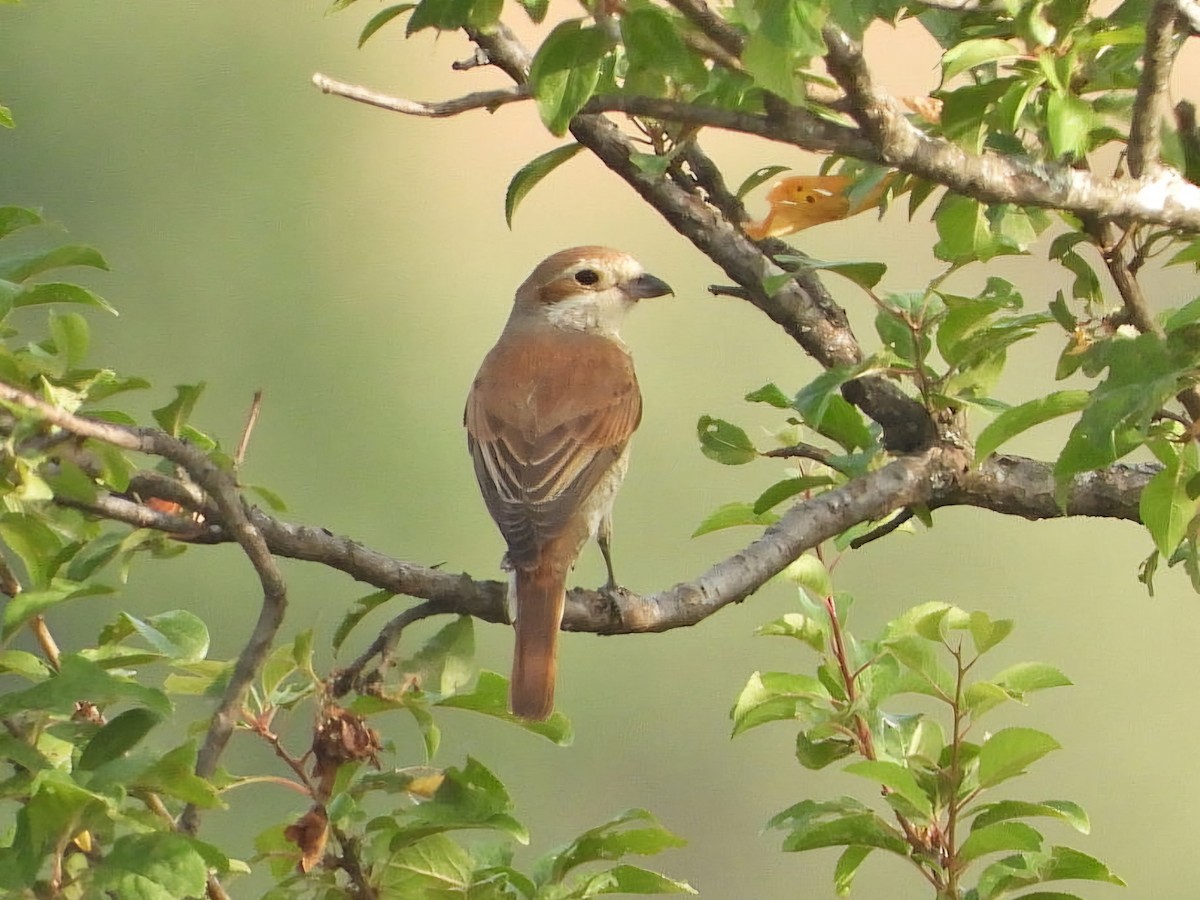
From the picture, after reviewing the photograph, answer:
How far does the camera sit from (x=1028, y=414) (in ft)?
7.00

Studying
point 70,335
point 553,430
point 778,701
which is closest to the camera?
point 70,335

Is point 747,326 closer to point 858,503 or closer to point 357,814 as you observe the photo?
point 858,503

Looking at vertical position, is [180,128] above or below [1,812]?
above

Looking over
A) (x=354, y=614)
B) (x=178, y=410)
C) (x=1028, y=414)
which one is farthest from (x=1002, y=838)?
(x=178, y=410)

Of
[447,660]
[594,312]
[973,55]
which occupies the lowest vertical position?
[447,660]

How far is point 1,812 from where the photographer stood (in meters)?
5.32

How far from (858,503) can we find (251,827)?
5.70 metres

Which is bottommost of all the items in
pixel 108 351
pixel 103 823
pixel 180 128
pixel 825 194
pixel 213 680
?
pixel 103 823

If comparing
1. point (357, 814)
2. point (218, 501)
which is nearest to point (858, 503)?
point (357, 814)

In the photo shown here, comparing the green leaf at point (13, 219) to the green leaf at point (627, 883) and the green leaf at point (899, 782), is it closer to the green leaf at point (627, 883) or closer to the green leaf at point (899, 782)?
the green leaf at point (627, 883)

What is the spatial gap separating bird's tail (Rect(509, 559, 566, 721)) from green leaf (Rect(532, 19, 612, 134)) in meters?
1.17

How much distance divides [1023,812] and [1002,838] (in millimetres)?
92

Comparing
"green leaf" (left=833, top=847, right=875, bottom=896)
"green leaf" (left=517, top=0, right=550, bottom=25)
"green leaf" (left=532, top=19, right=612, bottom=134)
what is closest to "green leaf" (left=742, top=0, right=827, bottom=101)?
"green leaf" (left=532, top=19, right=612, bottom=134)

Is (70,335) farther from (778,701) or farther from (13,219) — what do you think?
(778,701)
